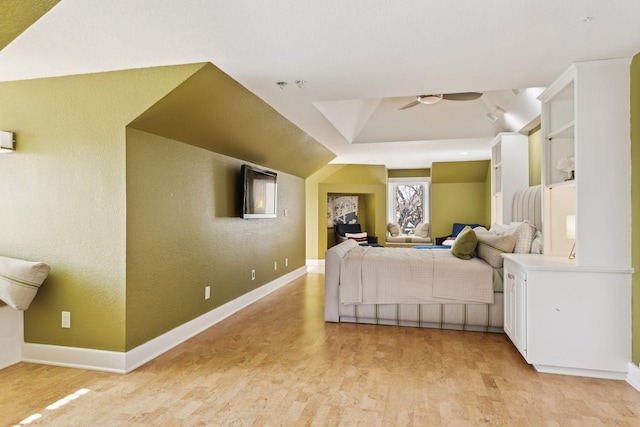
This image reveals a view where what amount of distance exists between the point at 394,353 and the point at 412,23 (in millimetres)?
2443

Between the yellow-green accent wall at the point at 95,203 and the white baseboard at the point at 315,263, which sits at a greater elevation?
the yellow-green accent wall at the point at 95,203

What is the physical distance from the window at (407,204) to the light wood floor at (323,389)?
21.8 ft

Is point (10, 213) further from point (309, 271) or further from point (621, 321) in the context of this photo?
point (309, 271)

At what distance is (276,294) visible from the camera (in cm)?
549

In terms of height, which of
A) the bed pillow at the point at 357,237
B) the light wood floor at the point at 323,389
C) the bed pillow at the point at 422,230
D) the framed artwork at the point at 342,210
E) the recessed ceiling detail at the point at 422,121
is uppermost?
the recessed ceiling detail at the point at 422,121

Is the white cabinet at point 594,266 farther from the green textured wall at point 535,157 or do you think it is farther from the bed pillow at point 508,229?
the green textured wall at point 535,157

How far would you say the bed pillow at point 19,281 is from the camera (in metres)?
2.77

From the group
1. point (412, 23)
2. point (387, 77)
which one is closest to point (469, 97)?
point (387, 77)

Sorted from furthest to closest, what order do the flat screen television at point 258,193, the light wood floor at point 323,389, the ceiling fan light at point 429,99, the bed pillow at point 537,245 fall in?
the ceiling fan light at point 429,99 → the flat screen television at point 258,193 → the bed pillow at point 537,245 → the light wood floor at point 323,389

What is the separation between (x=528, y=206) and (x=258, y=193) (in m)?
3.26

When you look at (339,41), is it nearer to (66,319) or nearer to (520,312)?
(520,312)

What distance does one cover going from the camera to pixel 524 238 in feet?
12.1

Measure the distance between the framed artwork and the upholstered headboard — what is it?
437 cm

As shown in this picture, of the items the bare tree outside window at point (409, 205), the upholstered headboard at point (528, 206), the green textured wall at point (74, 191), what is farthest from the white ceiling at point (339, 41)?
the bare tree outside window at point (409, 205)
